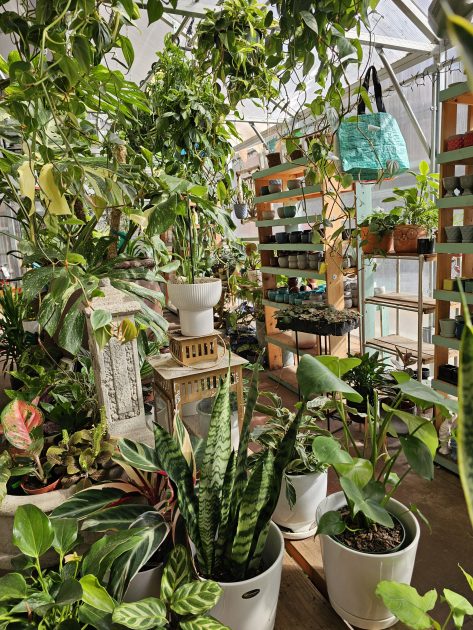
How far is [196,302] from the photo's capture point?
148 centimetres

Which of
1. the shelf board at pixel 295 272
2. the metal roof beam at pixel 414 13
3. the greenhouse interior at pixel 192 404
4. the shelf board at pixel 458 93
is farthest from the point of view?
the shelf board at pixel 295 272

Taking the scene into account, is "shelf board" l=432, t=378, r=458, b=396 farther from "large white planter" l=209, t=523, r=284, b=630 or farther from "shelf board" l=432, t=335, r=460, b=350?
"large white planter" l=209, t=523, r=284, b=630

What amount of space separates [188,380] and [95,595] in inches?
35.7

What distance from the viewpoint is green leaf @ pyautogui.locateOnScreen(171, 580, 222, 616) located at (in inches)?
24.0

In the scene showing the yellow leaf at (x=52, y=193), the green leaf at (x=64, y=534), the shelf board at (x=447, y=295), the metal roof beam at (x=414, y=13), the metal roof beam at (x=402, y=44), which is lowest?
the green leaf at (x=64, y=534)

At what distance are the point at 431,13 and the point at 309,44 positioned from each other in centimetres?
27

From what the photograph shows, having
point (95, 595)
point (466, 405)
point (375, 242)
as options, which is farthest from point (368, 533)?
point (375, 242)

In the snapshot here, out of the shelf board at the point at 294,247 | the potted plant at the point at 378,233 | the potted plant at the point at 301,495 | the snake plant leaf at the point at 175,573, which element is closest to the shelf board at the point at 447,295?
the potted plant at the point at 378,233

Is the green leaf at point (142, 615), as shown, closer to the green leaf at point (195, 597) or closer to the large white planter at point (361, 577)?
the green leaf at point (195, 597)

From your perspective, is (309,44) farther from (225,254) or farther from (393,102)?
(225,254)

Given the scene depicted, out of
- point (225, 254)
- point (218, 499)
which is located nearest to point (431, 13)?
point (218, 499)

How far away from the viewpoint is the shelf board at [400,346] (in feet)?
8.05

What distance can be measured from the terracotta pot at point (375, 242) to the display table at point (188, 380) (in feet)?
4.57

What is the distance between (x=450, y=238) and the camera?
78.5 inches
